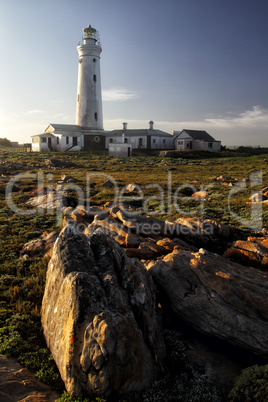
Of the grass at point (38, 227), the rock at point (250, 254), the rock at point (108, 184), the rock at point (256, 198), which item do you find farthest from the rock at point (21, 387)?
the rock at point (108, 184)

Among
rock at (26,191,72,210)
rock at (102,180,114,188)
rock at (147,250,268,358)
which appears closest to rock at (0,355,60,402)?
rock at (147,250,268,358)

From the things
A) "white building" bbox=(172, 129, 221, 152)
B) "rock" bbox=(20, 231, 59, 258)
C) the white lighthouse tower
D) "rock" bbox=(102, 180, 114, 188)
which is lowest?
"rock" bbox=(20, 231, 59, 258)

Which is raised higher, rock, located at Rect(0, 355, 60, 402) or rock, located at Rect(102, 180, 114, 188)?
rock, located at Rect(102, 180, 114, 188)

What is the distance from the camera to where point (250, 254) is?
1012 centimetres

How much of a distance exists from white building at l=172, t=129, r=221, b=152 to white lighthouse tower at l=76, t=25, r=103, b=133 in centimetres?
2196

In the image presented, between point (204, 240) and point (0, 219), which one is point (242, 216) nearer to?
point (204, 240)

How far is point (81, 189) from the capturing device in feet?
81.5

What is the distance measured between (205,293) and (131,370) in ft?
9.24

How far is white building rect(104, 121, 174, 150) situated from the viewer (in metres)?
69.9

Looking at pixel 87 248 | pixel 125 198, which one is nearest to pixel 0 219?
pixel 125 198

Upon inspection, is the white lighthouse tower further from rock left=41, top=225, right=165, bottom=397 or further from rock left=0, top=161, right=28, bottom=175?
rock left=41, top=225, right=165, bottom=397

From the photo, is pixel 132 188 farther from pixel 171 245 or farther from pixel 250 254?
pixel 250 254

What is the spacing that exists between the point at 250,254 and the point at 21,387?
796 centimetres

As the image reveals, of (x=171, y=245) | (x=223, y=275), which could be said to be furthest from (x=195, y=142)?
(x=223, y=275)
